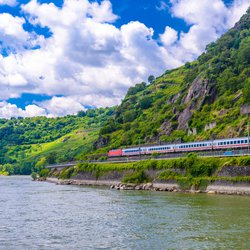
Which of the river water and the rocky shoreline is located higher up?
the rocky shoreline

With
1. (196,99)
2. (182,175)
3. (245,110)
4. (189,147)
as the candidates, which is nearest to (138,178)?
(182,175)

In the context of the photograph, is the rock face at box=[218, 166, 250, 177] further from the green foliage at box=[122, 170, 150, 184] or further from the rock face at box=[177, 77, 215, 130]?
the rock face at box=[177, 77, 215, 130]

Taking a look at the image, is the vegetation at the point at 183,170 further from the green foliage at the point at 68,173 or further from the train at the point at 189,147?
the green foliage at the point at 68,173

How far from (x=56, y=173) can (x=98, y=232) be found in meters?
123

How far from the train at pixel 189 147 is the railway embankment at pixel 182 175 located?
11741 millimetres

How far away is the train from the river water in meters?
32.0

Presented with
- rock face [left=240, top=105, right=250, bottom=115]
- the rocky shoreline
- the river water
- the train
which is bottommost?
Result: the river water

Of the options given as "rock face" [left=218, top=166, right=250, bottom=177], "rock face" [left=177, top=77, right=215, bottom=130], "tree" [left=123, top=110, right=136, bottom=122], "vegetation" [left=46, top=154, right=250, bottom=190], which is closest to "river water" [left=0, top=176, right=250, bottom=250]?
"rock face" [left=218, top=166, right=250, bottom=177]

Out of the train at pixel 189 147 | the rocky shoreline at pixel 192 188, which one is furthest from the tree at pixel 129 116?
the rocky shoreline at pixel 192 188

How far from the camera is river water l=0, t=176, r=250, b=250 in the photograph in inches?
1241

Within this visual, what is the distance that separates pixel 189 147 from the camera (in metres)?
104

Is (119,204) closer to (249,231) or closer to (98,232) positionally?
(98,232)

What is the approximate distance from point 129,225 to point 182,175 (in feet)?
145

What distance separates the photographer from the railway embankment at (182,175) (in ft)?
230
